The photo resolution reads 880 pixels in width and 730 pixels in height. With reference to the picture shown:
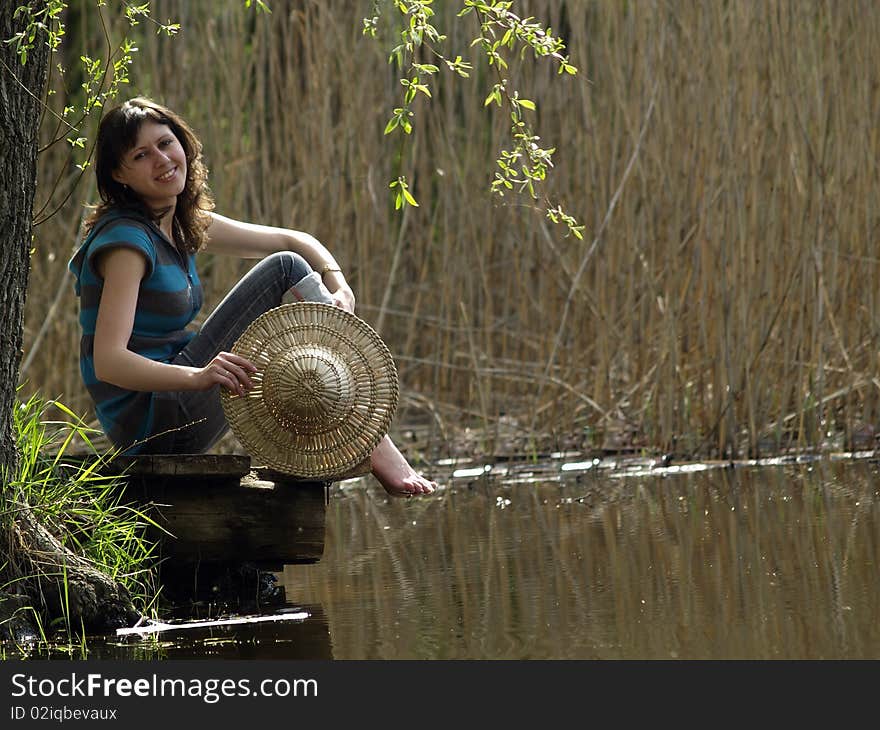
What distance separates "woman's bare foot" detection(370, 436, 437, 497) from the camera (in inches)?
131

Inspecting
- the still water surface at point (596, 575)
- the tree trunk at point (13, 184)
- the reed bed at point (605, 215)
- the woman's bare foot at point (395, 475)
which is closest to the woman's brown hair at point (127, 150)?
the tree trunk at point (13, 184)

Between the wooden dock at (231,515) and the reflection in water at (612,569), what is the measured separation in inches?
6.3

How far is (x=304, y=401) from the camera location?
309cm

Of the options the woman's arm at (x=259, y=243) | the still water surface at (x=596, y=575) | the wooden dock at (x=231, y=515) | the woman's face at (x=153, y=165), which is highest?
the woman's face at (x=153, y=165)

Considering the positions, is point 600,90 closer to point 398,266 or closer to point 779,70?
point 779,70

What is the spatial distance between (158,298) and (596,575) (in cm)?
107

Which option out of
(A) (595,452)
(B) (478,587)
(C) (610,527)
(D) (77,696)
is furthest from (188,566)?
(A) (595,452)

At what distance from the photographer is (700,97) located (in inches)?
187

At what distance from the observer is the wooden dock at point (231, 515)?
3.12m

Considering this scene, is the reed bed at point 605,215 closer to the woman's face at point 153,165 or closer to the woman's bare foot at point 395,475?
the woman's bare foot at point 395,475

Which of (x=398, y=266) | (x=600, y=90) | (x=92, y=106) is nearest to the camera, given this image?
(x=92, y=106)

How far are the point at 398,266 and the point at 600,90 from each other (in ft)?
3.16

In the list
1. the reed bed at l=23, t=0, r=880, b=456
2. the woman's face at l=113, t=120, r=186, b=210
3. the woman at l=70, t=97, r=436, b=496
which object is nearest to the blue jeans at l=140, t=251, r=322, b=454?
the woman at l=70, t=97, r=436, b=496

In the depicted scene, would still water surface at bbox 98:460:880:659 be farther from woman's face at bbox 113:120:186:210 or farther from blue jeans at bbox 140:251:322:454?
woman's face at bbox 113:120:186:210
